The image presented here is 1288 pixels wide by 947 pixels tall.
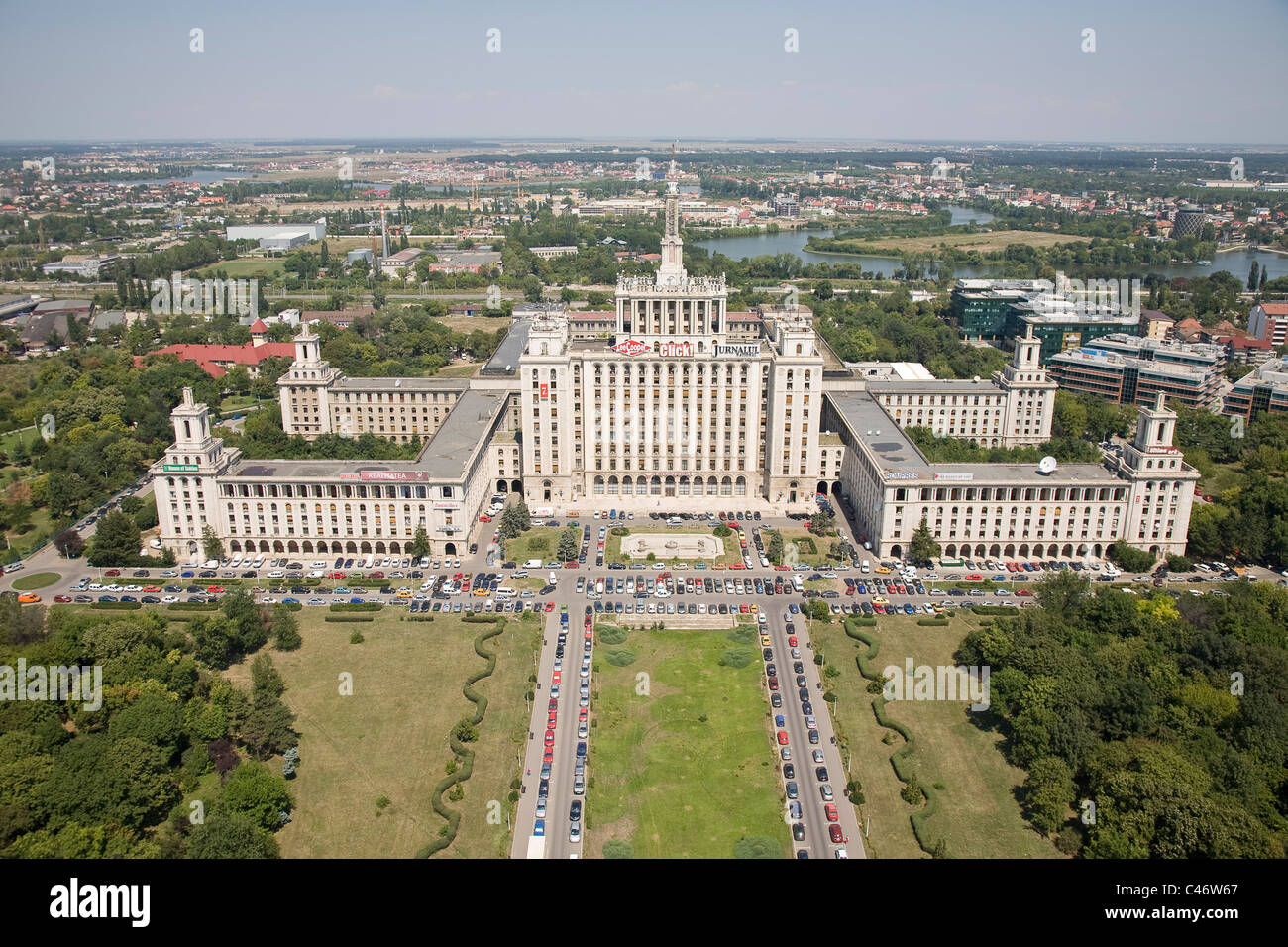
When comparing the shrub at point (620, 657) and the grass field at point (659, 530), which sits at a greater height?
the grass field at point (659, 530)

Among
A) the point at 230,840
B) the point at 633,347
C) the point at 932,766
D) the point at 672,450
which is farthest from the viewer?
A: the point at 672,450

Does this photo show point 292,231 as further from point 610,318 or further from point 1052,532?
point 1052,532

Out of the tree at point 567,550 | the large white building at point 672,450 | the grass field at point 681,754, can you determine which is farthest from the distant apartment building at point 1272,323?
the grass field at point 681,754

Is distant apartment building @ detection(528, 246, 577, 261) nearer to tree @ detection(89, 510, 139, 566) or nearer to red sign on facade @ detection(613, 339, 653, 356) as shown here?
red sign on facade @ detection(613, 339, 653, 356)

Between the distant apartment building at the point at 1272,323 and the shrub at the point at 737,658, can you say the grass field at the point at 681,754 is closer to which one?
the shrub at the point at 737,658

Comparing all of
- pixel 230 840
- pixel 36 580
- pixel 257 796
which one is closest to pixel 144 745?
pixel 257 796

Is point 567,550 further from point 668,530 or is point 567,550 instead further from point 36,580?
point 36,580
